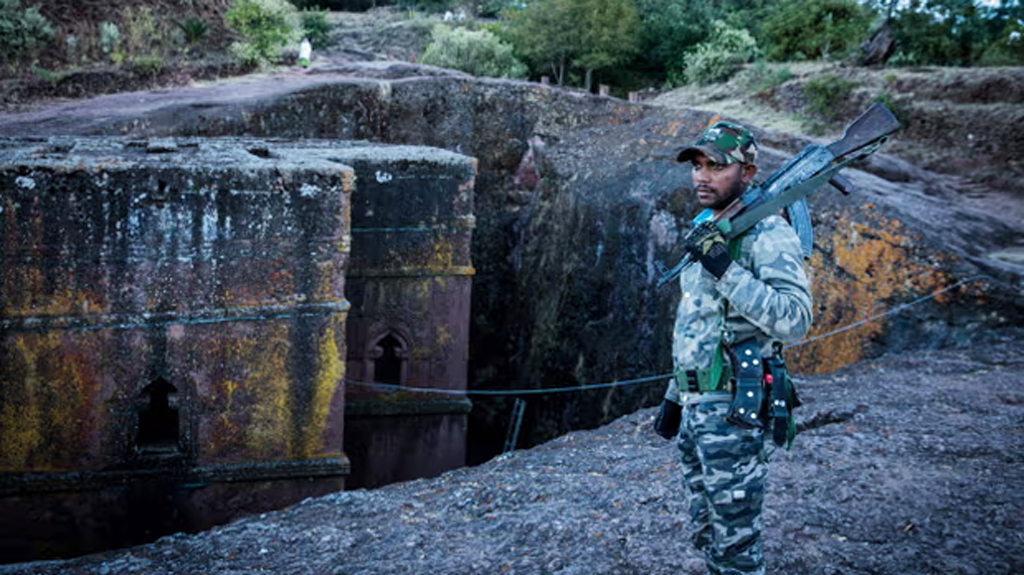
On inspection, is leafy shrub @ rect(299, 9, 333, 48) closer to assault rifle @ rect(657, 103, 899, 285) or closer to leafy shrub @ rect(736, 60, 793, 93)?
leafy shrub @ rect(736, 60, 793, 93)

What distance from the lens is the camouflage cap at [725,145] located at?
321 cm

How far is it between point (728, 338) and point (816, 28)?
1834 cm

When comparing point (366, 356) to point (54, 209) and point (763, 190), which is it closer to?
point (54, 209)

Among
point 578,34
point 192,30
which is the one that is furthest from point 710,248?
point 578,34

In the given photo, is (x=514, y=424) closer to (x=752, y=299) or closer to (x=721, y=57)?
(x=752, y=299)

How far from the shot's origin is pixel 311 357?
7109mm

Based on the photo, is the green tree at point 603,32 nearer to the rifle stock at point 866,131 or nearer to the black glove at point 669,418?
the rifle stock at point 866,131

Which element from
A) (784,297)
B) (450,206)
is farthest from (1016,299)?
(784,297)

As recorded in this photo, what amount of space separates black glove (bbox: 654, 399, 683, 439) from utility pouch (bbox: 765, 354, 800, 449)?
0.42 m

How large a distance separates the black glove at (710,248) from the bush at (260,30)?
14331 mm

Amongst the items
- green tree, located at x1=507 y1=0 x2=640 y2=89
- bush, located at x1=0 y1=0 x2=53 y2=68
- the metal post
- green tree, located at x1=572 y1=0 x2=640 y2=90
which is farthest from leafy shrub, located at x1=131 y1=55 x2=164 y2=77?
green tree, located at x1=572 y1=0 x2=640 y2=90

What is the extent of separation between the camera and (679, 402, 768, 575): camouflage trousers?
10.1ft

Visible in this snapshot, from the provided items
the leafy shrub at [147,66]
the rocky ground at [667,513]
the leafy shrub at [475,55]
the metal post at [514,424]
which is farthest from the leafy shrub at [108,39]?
the rocky ground at [667,513]

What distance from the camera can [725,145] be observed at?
3223 millimetres
